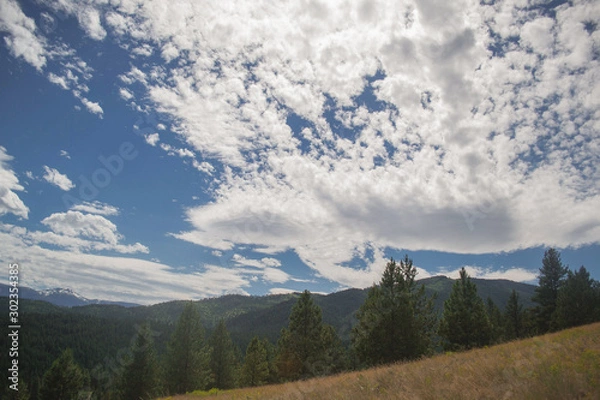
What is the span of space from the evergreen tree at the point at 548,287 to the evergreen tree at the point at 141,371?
142 ft

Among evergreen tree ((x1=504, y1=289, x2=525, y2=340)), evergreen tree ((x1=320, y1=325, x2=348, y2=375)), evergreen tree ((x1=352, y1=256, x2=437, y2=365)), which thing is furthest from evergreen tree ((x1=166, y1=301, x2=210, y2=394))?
evergreen tree ((x1=504, y1=289, x2=525, y2=340))

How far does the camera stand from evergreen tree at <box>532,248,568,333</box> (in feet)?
122

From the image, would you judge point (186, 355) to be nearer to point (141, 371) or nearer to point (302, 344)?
point (141, 371)

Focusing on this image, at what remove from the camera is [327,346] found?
28938 mm

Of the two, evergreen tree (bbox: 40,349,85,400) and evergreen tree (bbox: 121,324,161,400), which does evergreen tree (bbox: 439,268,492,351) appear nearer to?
evergreen tree (bbox: 121,324,161,400)

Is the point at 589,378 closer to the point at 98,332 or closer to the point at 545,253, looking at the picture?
the point at 545,253

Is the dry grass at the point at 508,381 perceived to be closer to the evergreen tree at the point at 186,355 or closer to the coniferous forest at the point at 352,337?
the coniferous forest at the point at 352,337

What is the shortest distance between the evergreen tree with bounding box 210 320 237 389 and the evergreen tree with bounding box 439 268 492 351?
28.8 m

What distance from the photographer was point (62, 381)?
3609 cm

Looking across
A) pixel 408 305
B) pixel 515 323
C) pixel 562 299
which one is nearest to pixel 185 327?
pixel 408 305

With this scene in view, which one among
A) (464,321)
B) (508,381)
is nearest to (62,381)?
(464,321)

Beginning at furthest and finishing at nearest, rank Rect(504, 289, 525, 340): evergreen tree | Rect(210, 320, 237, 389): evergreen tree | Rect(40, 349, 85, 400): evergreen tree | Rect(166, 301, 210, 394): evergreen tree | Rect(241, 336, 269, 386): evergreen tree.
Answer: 1. Rect(504, 289, 525, 340): evergreen tree
2. Rect(210, 320, 237, 389): evergreen tree
3. Rect(241, 336, 269, 386): evergreen tree
4. Rect(40, 349, 85, 400): evergreen tree
5. Rect(166, 301, 210, 394): evergreen tree

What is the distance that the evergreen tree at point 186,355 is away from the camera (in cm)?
3128

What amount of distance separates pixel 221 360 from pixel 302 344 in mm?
20586
